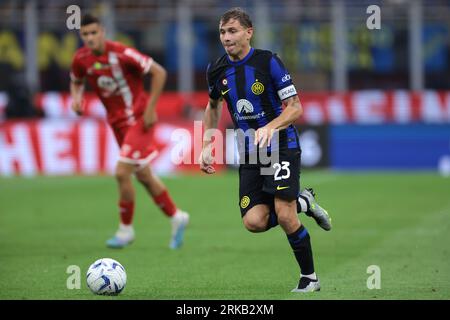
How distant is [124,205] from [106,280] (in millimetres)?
3415

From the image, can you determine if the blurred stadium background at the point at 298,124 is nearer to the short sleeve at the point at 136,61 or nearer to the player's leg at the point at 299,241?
the player's leg at the point at 299,241

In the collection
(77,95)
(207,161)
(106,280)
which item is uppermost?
(77,95)

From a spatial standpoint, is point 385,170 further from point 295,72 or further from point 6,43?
point 6,43

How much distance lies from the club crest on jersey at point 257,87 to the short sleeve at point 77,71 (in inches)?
148

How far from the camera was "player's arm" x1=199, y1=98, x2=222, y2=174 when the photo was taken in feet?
27.0

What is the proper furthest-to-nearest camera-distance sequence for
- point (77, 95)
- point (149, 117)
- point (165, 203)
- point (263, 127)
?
point (77, 95) → point (165, 203) → point (149, 117) → point (263, 127)

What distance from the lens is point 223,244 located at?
37.4 feet

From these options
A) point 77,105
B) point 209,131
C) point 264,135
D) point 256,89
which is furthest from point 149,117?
point 264,135

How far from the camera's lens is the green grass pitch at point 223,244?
8.15 meters

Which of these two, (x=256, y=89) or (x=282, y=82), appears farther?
(x=256, y=89)

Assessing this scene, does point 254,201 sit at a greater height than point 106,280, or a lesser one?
greater

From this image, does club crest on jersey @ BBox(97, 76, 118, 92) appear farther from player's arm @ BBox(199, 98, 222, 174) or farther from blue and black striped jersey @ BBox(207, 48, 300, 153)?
blue and black striped jersey @ BBox(207, 48, 300, 153)

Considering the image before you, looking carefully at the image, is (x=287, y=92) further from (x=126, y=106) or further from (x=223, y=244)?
(x=223, y=244)

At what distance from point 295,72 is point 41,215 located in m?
15.1
